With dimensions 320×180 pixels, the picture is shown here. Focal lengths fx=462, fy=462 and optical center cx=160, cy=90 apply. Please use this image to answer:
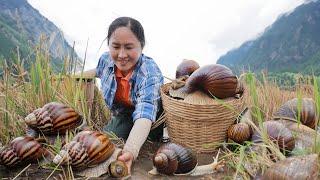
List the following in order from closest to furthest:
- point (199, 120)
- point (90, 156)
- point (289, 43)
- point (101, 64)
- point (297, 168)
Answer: point (297, 168), point (90, 156), point (199, 120), point (101, 64), point (289, 43)

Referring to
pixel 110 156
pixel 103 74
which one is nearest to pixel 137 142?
pixel 110 156

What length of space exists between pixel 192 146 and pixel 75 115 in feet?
2.61

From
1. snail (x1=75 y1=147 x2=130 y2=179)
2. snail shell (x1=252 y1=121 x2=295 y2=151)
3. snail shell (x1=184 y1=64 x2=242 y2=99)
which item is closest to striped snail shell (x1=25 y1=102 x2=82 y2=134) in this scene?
snail (x1=75 y1=147 x2=130 y2=179)

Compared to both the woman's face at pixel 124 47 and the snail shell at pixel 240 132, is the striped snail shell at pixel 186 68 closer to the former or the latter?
the woman's face at pixel 124 47

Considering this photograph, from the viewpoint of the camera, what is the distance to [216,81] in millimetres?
2959

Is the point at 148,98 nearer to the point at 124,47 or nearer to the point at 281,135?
the point at 124,47

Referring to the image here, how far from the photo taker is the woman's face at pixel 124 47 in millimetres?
2957

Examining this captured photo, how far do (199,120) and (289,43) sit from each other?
228ft

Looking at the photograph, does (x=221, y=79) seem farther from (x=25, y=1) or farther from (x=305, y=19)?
(x=25, y=1)

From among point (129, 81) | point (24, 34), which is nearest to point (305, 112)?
point (129, 81)

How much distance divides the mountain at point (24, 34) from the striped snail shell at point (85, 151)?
83cm

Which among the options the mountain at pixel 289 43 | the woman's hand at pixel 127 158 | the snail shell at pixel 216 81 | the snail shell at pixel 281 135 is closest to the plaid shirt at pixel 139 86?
the snail shell at pixel 216 81

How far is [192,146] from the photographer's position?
303 centimetres

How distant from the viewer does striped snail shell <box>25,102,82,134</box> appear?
2656 millimetres
